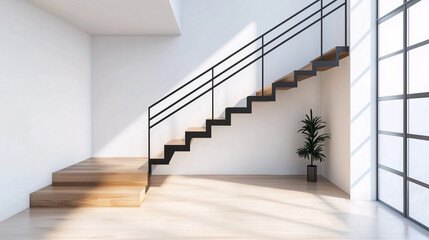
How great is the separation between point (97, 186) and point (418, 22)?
493cm

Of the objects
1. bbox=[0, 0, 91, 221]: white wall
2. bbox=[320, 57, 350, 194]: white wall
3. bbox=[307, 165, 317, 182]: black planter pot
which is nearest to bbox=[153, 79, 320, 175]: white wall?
bbox=[320, 57, 350, 194]: white wall

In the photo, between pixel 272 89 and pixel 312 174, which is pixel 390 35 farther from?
pixel 312 174

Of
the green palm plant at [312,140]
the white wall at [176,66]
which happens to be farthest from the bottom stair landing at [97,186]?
the green palm plant at [312,140]

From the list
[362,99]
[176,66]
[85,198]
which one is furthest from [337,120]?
[85,198]

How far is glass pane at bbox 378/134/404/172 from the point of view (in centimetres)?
405

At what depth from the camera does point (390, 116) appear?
4.28m

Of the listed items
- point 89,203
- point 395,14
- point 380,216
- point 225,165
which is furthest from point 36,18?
point 380,216

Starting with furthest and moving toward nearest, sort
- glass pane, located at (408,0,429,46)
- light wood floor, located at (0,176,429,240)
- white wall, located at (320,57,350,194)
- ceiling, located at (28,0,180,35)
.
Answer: white wall, located at (320,57,350,194) → ceiling, located at (28,0,180,35) → glass pane, located at (408,0,429,46) → light wood floor, located at (0,176,429,240)

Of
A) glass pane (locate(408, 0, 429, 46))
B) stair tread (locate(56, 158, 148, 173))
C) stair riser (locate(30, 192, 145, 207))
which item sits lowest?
stair riser (locate(30, 192, 145, 207))

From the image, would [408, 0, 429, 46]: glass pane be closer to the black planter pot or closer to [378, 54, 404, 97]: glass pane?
[378, 54, 404, 97]: glass pane

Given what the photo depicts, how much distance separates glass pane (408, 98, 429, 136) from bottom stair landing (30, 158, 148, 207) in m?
3.64

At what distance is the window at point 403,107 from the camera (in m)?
3.54

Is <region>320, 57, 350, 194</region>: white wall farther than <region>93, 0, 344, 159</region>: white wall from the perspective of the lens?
No

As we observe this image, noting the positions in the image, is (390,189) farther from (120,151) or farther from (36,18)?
(36,18)
